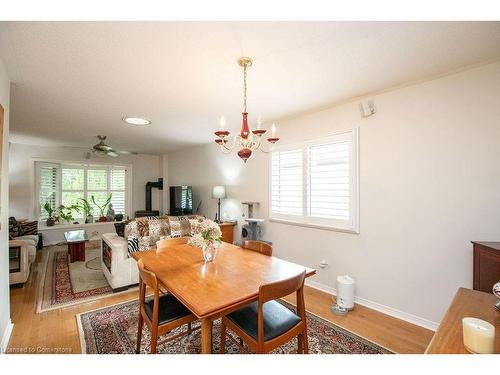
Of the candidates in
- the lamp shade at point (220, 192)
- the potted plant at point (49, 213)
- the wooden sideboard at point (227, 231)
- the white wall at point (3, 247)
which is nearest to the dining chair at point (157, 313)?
the white wall at point (3, 247)

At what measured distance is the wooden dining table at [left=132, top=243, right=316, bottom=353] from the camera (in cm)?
125

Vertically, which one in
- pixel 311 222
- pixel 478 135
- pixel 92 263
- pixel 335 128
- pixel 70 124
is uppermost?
pixel 70 124

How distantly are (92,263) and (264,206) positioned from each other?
3.29 metres

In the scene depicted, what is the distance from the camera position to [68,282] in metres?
3.36

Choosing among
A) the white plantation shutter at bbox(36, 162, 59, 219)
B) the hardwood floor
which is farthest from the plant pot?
the white plantation shutter at bbox(36, 162, 59, 219)

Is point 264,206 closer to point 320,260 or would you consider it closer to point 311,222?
point 311,222

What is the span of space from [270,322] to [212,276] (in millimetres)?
476

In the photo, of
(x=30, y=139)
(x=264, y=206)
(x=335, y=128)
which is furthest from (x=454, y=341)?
(x=30, y=139)

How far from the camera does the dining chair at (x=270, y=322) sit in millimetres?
1303

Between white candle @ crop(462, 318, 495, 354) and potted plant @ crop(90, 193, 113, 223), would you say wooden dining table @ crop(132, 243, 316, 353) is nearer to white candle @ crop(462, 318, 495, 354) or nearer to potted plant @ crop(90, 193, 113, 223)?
white candle @ crop(462, 318, 495, 354)

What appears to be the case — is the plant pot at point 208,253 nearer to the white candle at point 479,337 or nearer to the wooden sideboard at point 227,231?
the white candle at point 479,337

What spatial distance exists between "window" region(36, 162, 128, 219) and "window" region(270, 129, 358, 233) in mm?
5141

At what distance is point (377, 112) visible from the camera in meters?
2.51

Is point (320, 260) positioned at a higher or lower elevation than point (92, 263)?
higher
